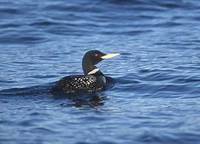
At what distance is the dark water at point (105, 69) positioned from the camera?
1392 cm

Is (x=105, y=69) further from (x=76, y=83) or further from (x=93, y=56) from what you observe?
(x=76, y=83)

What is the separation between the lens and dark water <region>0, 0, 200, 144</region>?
1392cm

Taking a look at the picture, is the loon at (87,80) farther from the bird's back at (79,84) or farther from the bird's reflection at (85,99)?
the bird's reflection at (85,99)

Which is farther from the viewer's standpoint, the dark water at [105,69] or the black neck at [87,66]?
the black neck at [87,66]

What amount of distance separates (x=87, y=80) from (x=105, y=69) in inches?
99.2

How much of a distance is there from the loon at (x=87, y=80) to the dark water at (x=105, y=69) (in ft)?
0.90

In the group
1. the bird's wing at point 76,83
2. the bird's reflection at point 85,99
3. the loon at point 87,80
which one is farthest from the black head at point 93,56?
the bird's reflection at point 85,99

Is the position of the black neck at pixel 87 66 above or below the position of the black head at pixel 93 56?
below

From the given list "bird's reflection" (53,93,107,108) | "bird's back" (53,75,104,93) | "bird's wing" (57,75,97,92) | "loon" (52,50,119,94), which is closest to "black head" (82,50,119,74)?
"loon" (52,50,119,94)

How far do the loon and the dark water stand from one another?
0.28 meters

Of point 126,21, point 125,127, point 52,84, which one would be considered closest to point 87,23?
point 126,21

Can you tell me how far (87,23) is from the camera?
83.1 ft

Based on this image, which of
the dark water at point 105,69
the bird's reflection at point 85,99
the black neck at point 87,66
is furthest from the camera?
the black neck at point 87,66

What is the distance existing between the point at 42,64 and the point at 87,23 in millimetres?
5708
